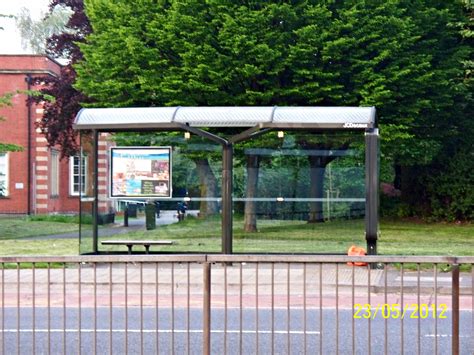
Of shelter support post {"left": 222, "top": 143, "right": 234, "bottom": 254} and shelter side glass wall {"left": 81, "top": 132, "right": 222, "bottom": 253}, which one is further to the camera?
shelter side glass wall {"left": 81, "top": 132, "right": 222, "bottom": 253}

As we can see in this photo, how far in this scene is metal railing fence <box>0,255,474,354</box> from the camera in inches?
276

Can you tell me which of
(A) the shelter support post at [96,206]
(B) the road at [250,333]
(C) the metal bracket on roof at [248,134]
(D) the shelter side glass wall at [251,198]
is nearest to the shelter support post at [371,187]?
(D) the shelter side glass wall at [251,198]

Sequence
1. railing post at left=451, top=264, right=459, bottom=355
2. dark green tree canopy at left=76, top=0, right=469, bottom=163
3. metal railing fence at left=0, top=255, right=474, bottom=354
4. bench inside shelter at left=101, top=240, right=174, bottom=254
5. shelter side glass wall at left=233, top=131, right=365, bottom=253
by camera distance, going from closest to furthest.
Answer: railing post at left=451, top=264, right=459, bottom=355
metal railing fence at left=0, top=255, right=474, bottom=354
shelter side glass wall at left=233, top=131, right=365, bottom=253
bench inside shelter at left=101, top=240, right=174, bottom=254
dark green tree canopy at left=76, top=0, right=469, bottom=163

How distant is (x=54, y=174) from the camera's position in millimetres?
51688

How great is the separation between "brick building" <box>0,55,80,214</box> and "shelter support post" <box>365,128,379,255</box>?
31.7 m

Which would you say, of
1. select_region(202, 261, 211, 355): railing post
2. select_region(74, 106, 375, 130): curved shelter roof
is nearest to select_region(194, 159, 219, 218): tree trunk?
select_region(74, 106, 375, 130): curved shelter roof

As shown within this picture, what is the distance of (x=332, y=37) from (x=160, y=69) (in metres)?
6.19

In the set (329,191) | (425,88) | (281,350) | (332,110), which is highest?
(425,88)

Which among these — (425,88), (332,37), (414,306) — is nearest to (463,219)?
(425,88)

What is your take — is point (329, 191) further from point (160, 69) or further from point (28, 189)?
point (28, 189)

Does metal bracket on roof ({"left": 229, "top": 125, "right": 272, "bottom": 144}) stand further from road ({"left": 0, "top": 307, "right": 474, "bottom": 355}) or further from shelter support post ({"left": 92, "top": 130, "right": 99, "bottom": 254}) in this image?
road ({"left": 0, "top": 307, "right": 474, "bottom": 355})

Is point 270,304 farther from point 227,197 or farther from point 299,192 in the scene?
point 299,192

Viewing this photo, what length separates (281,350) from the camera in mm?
8156

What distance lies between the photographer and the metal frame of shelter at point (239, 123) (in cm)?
1820
